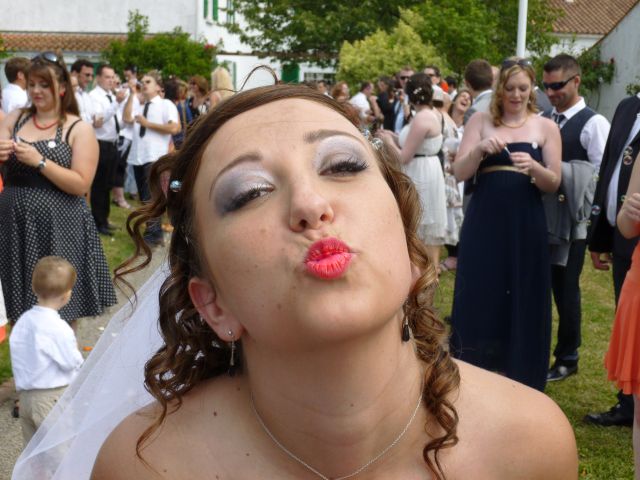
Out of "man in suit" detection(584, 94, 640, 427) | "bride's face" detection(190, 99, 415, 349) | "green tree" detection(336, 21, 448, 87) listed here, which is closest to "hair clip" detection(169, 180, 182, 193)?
"bride's face" detection(190, 99, 415, 349)

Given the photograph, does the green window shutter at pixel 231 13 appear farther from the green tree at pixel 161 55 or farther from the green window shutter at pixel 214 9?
the green tree at pixel 161 55

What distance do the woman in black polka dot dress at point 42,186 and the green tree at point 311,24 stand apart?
102 feet

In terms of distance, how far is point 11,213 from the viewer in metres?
5.38

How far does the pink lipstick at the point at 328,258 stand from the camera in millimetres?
1627

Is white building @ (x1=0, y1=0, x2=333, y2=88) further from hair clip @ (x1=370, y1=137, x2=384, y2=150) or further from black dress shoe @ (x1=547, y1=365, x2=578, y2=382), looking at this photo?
hair clip @ (x1=370, y1=137, x2=384, y2=150)

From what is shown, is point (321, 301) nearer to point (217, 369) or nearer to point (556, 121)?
point (217, 369)

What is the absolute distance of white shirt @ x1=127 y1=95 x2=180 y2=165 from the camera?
11719 mm

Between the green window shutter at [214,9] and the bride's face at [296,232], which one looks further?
the green window shutter at [214,9]

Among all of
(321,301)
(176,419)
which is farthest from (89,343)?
(321,301)

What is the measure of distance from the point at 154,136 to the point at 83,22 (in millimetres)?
25209

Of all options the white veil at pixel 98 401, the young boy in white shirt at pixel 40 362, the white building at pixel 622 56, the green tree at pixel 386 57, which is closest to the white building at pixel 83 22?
the green tree at pixel 386 57

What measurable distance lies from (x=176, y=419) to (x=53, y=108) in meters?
3.88

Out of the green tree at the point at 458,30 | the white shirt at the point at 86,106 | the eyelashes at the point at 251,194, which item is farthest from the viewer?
the green tree at the point at 458,30

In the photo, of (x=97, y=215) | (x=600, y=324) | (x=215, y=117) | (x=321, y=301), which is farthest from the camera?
(x=97, y=215)
